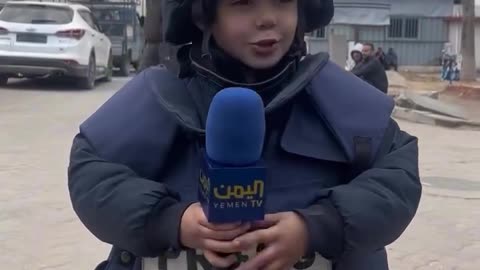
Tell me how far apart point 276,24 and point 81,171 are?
19.9 inches

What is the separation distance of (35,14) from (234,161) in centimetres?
1651

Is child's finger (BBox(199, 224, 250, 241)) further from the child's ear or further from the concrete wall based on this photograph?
the concrete wall

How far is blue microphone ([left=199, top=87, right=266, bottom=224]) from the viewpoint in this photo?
179 centimetres

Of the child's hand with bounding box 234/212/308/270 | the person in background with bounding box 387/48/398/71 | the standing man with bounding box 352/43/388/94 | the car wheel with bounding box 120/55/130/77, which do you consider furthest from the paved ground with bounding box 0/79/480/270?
the person in background with bounding box 387/48/398/71

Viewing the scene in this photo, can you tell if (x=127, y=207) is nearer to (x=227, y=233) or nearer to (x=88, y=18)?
(x=227, y=233)

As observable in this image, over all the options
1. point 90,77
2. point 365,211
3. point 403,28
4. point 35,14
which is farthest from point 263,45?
point 403,28

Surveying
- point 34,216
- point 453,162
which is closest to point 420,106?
point 453,162

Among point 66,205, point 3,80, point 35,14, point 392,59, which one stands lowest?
point 392,59

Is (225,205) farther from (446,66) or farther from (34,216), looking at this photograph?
(446,66)

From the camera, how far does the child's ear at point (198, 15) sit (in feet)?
7.21

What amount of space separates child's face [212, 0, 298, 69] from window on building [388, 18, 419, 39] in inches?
1593

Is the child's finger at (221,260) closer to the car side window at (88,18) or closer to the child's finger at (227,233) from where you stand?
the child's finger at (227,233)

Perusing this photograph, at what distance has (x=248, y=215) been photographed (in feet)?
5.98

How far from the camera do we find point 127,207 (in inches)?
80.7
